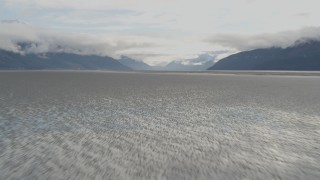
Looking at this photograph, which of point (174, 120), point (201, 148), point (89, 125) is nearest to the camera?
point (201, 148)

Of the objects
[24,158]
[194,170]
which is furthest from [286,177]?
[24,158]

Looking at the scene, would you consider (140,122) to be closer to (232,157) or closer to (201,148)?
(201,148)

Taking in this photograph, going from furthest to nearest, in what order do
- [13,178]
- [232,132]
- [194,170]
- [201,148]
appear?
[232,132] → [201,148] → [194,170] → [13,178]

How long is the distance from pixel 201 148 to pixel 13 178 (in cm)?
1263

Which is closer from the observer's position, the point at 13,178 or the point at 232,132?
the point at 13,178

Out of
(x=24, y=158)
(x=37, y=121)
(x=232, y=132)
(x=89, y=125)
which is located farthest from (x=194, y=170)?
(x=37, y=121)

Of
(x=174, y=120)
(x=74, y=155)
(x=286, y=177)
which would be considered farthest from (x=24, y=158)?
(x=174, y=120)

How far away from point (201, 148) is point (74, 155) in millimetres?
8453

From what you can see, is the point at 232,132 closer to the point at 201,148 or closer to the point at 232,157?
the point at 201,148

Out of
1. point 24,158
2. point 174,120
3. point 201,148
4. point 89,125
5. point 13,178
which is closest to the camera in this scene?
point 13,178

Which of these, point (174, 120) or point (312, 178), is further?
point (174, 120)

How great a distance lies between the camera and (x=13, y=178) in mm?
19719

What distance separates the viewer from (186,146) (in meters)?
28.0

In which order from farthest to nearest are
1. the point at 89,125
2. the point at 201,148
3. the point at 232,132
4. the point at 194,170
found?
the point at 89,125, the point at 232,132, the point at 201,148, the point at 194,170
